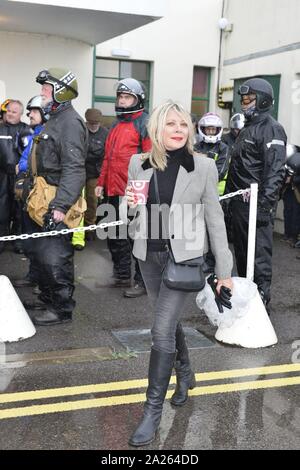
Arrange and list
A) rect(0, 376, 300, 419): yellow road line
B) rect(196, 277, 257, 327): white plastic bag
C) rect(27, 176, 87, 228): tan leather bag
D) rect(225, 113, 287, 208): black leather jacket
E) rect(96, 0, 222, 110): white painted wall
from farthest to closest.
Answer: rect(96, 0, 222, 110): white painted wall
rect(225, 113, 287, 208): black leather jacket
rect(27, 176, 87, 228): tan leather bag
rect(196, 277, 257, 327): white plastic bag
rect(0, 376, 300, 419): yellow road line

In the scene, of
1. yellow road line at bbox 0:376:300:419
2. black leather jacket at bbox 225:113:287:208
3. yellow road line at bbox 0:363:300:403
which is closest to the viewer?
yellow road line at bbox 0:376:300:419

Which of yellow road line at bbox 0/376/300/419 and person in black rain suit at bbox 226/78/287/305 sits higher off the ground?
person in black rain suit at bbox 226/78/287/305

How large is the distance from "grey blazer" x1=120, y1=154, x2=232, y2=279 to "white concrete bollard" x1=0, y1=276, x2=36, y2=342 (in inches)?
71.4

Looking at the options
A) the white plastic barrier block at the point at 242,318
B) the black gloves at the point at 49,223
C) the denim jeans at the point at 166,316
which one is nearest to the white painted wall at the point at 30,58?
the black gloves at the point at 49,223

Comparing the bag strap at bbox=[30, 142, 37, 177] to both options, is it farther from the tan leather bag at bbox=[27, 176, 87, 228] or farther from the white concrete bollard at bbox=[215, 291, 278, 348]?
the white concrete bollard at bbox=[215, 291, 278, 348]

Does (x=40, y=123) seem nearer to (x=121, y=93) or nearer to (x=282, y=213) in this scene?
(x=121, y=93)

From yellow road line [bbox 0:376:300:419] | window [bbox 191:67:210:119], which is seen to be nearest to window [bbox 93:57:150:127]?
window [bbox 191:67:210:119]

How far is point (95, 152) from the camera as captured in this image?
9.29 m

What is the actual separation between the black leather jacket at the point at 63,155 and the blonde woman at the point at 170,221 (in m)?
1.65

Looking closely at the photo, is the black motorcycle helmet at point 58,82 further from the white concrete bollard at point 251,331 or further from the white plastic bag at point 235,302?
the white concrete bollard at point 251,331

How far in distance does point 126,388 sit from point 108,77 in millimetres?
9228

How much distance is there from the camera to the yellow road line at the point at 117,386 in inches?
162

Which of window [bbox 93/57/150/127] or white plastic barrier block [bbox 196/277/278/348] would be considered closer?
white plastic barrier block [bbox 196/277/278/348]

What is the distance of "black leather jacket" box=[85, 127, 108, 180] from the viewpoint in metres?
9.28
